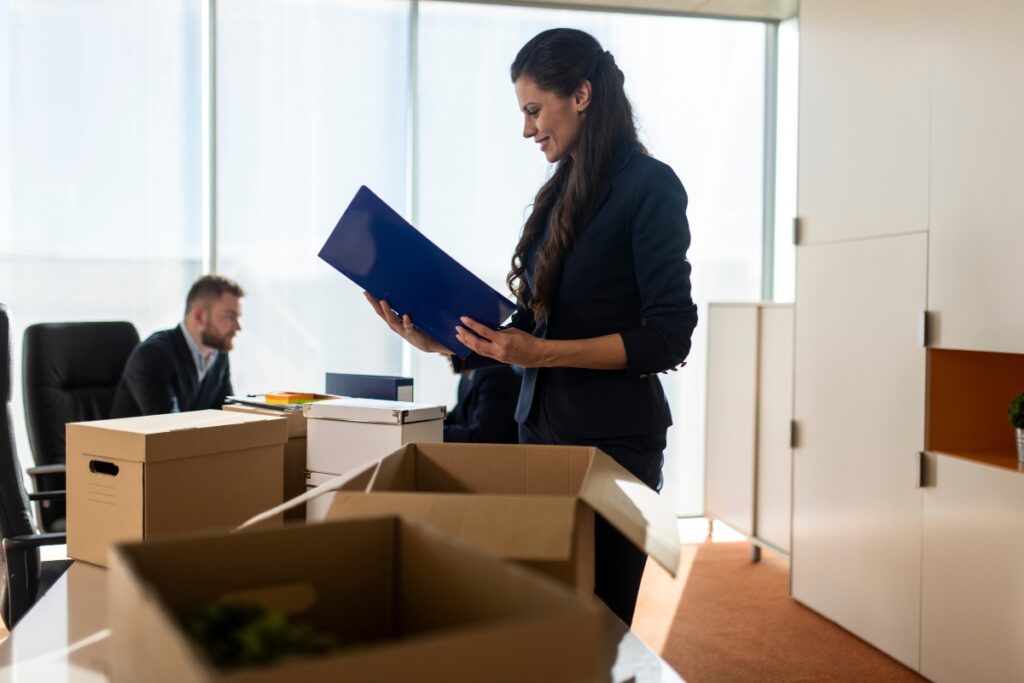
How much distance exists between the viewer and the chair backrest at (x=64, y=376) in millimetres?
2984

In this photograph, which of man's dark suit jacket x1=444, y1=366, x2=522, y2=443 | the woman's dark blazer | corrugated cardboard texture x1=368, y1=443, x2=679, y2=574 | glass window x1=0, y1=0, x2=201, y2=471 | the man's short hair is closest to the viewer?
corrugated cardboard texture x1=368, y1=443, x2=679, y2=574

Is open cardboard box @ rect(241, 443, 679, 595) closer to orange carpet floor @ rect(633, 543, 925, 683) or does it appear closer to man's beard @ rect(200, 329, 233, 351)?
orange carpet floor @ rect(633, 543, 925, 683)

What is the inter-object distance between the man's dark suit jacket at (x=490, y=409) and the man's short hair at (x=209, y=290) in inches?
40.2

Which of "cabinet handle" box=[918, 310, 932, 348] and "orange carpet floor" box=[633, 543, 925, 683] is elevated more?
"cabinet handle" box=[918, 310, 932, 348]

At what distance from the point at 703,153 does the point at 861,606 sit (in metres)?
2.32

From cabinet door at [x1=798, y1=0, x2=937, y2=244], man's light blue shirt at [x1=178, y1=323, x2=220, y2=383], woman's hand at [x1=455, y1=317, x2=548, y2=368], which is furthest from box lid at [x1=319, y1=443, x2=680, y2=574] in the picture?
man's light blue shirt at [x1=178, y1=323, x2=220, y2=383]

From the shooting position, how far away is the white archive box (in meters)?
1.58

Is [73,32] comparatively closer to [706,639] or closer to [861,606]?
[706,639]

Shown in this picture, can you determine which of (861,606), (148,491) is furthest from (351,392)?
(861,606)

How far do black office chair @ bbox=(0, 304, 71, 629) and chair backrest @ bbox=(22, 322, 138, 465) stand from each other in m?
0.79

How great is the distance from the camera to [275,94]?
413cm

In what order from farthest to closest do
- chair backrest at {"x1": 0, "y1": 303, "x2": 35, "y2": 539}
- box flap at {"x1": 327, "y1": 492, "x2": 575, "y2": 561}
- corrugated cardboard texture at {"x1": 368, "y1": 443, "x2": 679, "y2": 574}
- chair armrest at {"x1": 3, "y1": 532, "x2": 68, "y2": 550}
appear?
chair backrest at {"x1": 0, "y1": 303, "x2": 35, "y2": 539}, chair armrest at {"x1": 3, "y1": 532, "x2": 68, "y2": 550}, corrugated cardboard texture at {"x1": 368, "y1": 443, "x2": 679, "y2": 574}, box flap at {"x1": 327, "y1": 492, "x2": 575, "y2": 561}

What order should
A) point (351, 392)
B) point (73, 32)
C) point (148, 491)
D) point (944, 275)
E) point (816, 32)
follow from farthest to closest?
point (73, 32) < point (816, 32) < point (944, 275) < point (351, 392) < point (148, 491)

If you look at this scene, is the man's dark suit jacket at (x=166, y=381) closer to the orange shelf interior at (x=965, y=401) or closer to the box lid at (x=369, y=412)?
the box lid at (x=369, y=412)
